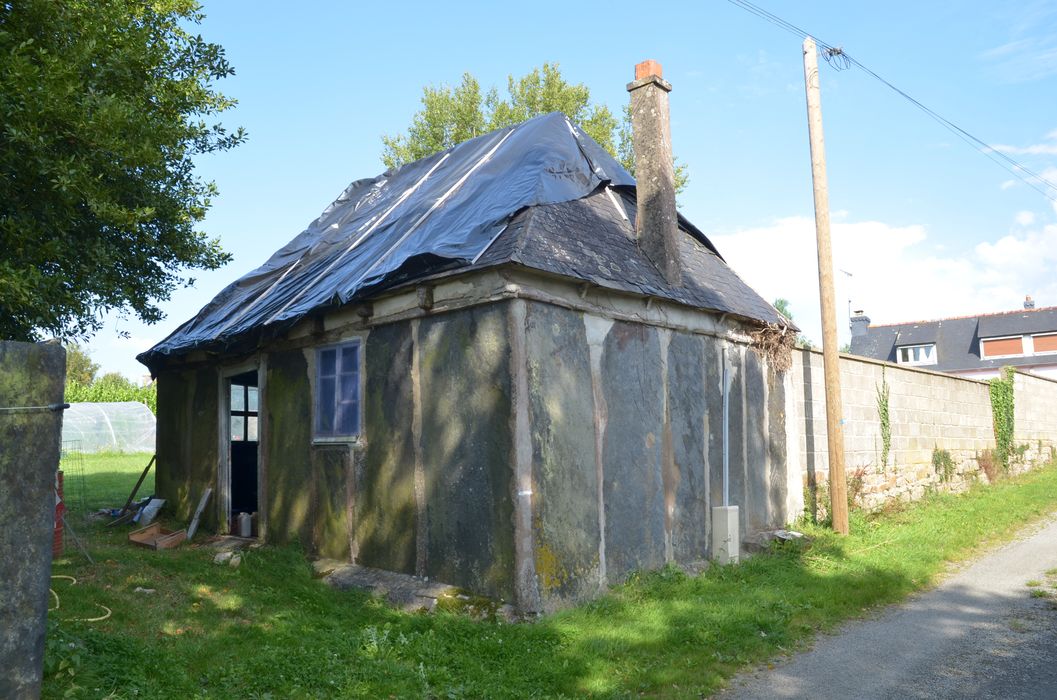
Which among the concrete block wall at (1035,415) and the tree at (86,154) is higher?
the tree at (86,154)

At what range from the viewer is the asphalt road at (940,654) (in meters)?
5.46

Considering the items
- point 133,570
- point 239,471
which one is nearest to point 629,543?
point 133,570

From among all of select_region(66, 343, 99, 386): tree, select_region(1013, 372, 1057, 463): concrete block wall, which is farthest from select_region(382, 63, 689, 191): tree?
select_region(66, 343, 99, 386): tree

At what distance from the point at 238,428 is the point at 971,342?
43.0 metres

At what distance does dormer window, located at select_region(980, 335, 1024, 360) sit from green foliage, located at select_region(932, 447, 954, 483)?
3203 centimetres

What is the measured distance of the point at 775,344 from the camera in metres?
11.2

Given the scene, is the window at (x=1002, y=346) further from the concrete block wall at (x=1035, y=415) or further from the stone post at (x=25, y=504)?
the stone post at (x=25, y=504)

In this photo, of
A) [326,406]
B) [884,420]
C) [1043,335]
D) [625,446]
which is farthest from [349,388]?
[1043,335]

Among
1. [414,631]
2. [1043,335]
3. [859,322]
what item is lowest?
[414,631]

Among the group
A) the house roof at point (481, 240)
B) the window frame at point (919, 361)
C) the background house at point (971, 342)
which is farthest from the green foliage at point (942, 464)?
the window frame at point (919, 361)

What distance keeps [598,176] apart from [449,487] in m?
4.20

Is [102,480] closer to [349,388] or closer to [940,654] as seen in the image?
[349,388]

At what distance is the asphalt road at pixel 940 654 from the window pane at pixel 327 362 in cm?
568

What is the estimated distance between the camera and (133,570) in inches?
336
